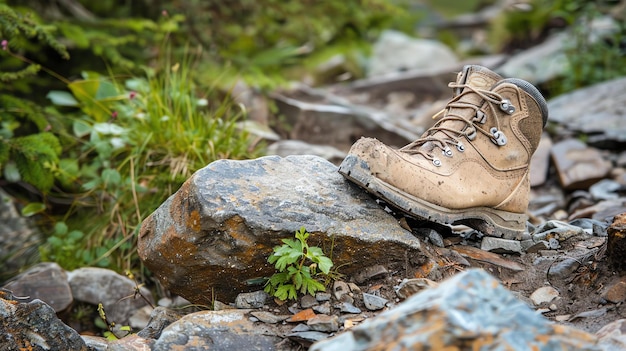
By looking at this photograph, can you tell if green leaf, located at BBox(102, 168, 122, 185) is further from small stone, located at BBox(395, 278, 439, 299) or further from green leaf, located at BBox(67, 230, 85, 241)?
small stone, located at BBox(395, 278, 439, 299)

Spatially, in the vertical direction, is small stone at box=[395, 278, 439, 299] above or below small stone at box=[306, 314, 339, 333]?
above

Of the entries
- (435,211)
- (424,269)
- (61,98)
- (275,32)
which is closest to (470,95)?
(435,211)

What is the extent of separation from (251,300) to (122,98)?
2317 millimetres

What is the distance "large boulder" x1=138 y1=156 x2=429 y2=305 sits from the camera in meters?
2.44

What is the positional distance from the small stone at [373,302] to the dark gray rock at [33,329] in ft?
3.40

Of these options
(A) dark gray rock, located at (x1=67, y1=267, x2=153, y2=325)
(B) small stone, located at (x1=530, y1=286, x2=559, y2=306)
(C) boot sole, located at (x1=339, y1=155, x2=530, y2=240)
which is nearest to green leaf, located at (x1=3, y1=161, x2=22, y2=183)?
(A) dark gray rock, located at (x1=67, y1=267, x2=153, y2=325)

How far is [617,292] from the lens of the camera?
89.1 inches

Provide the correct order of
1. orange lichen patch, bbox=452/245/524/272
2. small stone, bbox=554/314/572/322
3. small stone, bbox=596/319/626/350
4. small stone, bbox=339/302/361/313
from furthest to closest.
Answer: orange lichen patch, bbox=452/245/524/272 < small stone, bbox=339/302/361/313 < small stone, bbox=554/314/572/322 < small stone, bbox=596/319/626/350

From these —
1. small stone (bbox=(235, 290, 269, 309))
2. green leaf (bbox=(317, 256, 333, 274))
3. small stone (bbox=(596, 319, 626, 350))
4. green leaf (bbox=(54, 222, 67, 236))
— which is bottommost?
green leaf (bbox=(54, 222, 67, 236))

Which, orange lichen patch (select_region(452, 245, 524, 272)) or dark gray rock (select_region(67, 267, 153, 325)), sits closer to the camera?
orange lichen patch (select_region(452, 245, 524, 272))

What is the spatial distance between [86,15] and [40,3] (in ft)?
1.95

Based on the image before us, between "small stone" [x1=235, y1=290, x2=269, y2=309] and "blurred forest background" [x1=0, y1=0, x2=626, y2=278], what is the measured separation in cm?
132

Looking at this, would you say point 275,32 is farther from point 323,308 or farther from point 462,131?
point 323,308

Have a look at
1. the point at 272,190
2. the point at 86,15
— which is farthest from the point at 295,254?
the point at 86,15
